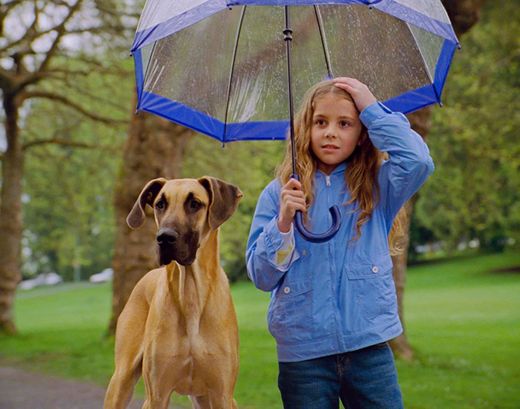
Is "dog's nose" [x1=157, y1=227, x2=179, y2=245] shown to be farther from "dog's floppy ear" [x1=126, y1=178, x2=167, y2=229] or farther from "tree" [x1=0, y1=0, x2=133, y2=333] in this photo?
"tree" [x1=0, y1=0, x2=133, y2=333]

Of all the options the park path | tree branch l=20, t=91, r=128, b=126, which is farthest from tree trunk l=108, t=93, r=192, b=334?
tree branch l=20, t=91, r=128, b=126

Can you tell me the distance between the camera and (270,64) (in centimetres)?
438

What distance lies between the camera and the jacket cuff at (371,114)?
3.35 metres

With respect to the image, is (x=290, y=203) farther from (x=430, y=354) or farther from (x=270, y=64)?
(x=430, y=354)

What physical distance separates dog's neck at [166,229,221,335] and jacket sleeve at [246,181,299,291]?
32 cm

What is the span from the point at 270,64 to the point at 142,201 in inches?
47.6

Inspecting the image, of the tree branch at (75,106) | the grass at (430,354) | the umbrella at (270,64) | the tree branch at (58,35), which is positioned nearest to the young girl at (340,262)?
the umbrella at (270,64)

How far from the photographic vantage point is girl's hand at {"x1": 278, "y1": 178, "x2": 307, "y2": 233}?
3.17m

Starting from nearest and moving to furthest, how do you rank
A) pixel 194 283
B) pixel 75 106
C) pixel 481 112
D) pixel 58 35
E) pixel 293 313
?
1. pixel 293 313
2. pixel 194 283
3. pixel 58 35
4. pixel 481 112
5. pixel 75 106

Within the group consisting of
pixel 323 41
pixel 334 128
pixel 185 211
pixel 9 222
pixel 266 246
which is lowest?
pixel 9 222

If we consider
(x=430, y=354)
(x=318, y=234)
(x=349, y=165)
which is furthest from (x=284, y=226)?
(x=430, y=354)

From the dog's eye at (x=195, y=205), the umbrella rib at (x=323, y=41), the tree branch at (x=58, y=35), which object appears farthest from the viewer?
the tree branch at (x=58, y=35)

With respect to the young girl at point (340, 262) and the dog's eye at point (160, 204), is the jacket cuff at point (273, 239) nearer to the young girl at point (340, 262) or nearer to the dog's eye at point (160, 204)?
the young girl at point (340, 262)

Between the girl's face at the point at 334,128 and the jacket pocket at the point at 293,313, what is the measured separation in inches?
24.5
